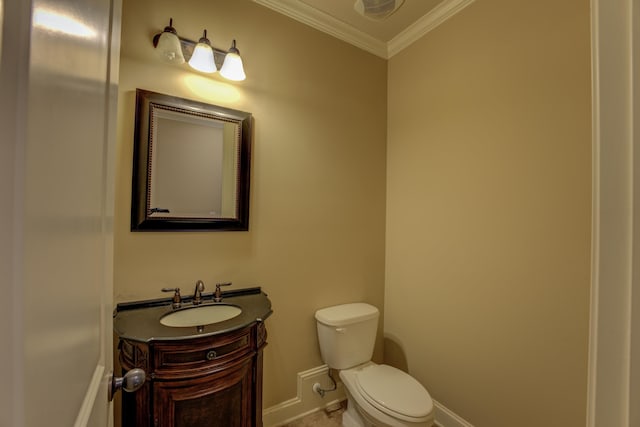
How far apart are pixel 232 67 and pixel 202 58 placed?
151 millimetres

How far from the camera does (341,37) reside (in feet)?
6.49

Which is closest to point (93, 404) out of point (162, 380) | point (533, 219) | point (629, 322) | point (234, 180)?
point (162, 380)

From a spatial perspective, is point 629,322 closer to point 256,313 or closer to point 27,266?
point 27,266

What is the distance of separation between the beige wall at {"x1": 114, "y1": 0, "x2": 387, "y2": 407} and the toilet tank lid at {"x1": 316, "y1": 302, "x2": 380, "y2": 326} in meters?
0.07

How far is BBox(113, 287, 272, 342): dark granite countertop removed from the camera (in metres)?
1.08

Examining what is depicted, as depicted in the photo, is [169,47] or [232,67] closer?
[169,47]

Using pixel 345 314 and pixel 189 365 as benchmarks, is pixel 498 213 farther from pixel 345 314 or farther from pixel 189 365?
pixel 189 365

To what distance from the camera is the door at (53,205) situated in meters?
0.24

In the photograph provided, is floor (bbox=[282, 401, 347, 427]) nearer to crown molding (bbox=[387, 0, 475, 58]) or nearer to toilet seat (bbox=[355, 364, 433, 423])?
toilet seat (bbox=[355, 364, 433, 423])

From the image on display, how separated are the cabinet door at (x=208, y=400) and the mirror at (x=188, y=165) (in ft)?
2.40

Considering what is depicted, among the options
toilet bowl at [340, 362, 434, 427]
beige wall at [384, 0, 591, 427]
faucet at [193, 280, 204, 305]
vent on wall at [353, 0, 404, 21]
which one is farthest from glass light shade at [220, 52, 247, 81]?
toilet bowl at [340, 362, 434, 427]

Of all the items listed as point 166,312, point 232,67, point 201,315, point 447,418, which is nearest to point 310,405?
point 447,418

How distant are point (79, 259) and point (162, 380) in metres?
0.85

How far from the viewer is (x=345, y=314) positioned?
5.88 feet
